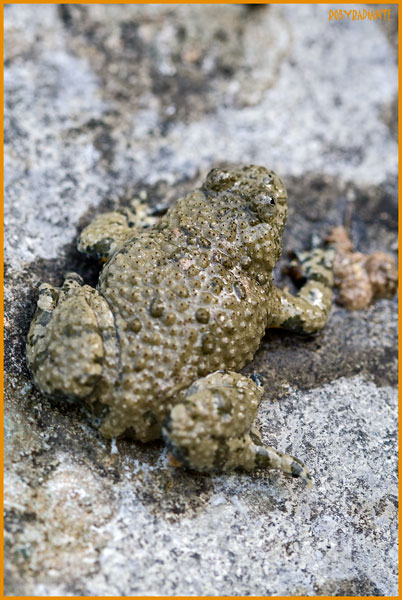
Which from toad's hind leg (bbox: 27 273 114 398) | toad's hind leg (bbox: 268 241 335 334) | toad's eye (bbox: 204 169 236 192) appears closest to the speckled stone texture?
toad's hind leg (bbox: 268 241 335 334)

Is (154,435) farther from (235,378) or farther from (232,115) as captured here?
(232,115)

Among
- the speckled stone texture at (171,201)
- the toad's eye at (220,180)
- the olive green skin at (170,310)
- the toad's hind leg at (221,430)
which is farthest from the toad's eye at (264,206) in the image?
the toad's hind leg at (221,430)

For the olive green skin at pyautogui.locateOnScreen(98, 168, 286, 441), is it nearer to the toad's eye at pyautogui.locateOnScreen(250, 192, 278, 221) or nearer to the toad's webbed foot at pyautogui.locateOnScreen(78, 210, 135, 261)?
the toad's eye at pyautogui.locateOnScreen(250, 192, 278, 221)

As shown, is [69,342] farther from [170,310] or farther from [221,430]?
[221,430]

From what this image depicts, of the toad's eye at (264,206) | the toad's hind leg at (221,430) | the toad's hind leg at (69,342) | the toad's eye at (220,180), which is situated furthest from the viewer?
the toad's eye at (220,180)

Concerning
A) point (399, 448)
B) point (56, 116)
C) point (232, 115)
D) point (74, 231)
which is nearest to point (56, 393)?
point (74, 231)

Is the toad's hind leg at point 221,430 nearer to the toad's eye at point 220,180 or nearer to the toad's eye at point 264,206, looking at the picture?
the toad's eye at point 264,206

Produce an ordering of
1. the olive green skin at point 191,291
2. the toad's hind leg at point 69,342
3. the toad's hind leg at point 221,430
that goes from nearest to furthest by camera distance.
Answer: the toad's hind leg at point 221,430
the toad's hind leg at point 69,342
the olive green skin at point 191,291

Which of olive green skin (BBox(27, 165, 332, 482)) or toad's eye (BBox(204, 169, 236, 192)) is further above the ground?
toad's eye (BBox(204, 169, 236, 192))
